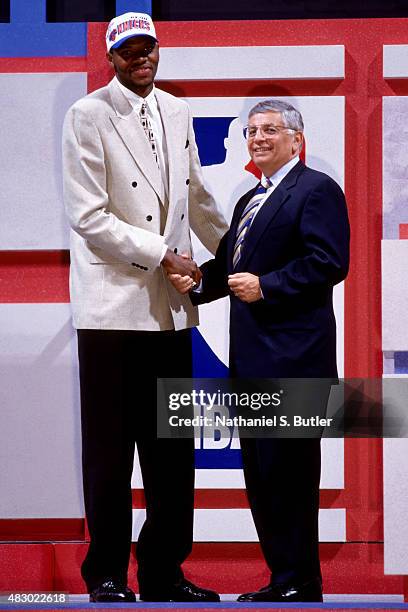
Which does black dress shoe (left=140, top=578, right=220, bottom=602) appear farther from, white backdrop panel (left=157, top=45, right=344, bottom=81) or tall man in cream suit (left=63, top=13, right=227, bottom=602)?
white backdrop panel (left=157, top=45, right=344, bottom=81)

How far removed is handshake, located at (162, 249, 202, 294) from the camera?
238 cm

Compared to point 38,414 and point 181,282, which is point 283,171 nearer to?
point 181,282

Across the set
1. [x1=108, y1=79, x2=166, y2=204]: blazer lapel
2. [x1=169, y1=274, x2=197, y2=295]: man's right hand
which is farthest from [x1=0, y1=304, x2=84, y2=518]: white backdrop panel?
[x1=108, y1=79, x2=166, y2=204]: blazer lapel

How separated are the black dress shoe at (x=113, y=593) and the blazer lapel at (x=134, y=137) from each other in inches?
40.9

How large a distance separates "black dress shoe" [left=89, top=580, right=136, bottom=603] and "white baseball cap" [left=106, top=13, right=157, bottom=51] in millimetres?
1431

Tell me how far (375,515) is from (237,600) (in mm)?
454

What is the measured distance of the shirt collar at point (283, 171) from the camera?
7.95 feet

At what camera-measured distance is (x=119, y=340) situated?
93.7 inches

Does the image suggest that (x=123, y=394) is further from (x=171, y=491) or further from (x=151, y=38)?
(x=151, y=38)

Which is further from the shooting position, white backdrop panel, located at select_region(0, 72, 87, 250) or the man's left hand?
white backdrop panel, located at select_region(0, 72, 87, 250)

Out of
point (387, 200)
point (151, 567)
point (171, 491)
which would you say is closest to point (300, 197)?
point (387, 200)

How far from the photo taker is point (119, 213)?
2381mm

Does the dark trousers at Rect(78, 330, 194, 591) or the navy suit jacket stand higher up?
the navy suit jacket

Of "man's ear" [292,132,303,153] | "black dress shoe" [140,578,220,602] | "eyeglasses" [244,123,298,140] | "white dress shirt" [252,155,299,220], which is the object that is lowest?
"black dress shoe" [140,578,220,602]
